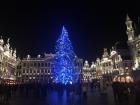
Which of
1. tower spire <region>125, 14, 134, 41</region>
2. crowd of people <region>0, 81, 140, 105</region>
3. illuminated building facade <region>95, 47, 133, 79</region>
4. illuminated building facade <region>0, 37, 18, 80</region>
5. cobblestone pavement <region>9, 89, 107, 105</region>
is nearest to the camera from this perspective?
cobblestone pavement <region>9, 89, 107, 105</region>

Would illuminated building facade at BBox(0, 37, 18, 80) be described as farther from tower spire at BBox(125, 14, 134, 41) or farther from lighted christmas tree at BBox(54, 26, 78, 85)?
tower spire at BBox(125, 14, 134, 41)

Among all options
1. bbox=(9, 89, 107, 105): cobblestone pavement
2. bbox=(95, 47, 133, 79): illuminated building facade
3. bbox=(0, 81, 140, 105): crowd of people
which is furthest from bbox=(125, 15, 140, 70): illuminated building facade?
bbox=(9, 89, 107, 105): cobblestone pavement

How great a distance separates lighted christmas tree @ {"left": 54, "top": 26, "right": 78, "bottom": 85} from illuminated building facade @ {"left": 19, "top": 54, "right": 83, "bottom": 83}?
62408mm

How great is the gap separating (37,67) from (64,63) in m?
71.5

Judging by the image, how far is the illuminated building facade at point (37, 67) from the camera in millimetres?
125062

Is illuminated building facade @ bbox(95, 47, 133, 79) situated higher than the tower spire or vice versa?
the tower spire

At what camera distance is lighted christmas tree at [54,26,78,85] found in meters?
56.7

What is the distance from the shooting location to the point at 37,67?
128 m

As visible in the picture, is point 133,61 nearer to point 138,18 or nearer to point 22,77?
point 138,18

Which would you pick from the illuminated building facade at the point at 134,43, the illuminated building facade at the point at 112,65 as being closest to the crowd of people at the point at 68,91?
the illuminated building facade at the point at 134,43

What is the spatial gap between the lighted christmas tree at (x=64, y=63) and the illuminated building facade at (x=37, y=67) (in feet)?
205

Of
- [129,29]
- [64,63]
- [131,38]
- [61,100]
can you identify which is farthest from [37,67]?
[61,100]

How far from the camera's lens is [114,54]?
11938cm

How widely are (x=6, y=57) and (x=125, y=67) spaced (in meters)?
51.6
